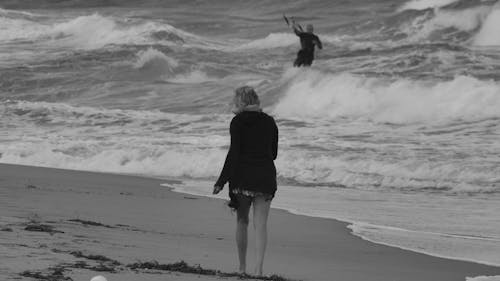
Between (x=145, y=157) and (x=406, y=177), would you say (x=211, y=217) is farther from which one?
(x=145, y=157)

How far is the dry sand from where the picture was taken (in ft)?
20.5

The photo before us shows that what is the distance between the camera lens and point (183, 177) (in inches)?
608

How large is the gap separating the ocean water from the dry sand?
0.56 meters

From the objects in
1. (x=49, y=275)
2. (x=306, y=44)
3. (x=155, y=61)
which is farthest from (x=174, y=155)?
(x=155, y=61)

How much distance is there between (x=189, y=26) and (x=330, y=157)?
1062 inches

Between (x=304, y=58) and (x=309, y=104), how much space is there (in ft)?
8.09

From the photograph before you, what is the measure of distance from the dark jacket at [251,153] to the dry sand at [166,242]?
57 centimetres

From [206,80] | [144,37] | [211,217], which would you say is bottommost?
[211,217]

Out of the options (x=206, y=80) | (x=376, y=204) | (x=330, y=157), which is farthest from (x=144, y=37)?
(x=376, y=204)

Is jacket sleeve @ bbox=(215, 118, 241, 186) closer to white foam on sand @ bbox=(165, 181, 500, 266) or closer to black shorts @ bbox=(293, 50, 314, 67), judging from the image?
white foam on sand @ bbox=(165, 181, 500, 266)

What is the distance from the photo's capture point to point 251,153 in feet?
22.0

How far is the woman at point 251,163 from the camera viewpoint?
261 inches

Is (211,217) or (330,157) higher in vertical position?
(330,157)

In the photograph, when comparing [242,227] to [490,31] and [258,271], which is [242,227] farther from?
[490,31]
